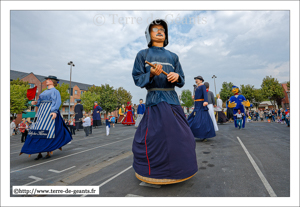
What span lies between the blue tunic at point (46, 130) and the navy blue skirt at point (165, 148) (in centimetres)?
306

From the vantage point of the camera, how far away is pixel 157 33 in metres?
2.90

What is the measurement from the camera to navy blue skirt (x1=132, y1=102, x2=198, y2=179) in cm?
228

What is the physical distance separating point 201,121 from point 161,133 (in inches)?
148

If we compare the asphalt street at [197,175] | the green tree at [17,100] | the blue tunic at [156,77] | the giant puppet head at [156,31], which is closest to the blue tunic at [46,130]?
the asphalt street at [197,175]

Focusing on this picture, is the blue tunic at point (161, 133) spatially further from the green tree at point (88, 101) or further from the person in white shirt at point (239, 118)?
the green tree at point (88, 101)

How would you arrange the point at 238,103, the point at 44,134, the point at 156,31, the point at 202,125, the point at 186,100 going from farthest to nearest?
1. the point at 186,100
2. the point at 238,103
3. the point at 202,125
4. the point at 44,134
5. the point at 156,31

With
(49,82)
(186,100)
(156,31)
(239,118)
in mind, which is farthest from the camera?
(186,100)

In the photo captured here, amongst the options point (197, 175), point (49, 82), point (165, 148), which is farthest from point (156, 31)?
point (49, 82)

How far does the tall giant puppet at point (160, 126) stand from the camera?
2.29 meters

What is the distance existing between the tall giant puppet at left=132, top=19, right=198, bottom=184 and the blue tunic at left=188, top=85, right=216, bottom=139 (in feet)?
10.6

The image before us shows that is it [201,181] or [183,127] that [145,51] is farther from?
[201,181]

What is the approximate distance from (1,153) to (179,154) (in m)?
2.80

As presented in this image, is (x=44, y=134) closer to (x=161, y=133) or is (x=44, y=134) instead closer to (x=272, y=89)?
(x=161, y=133)

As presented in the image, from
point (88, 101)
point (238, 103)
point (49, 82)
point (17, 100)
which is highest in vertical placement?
point (88, 101)
